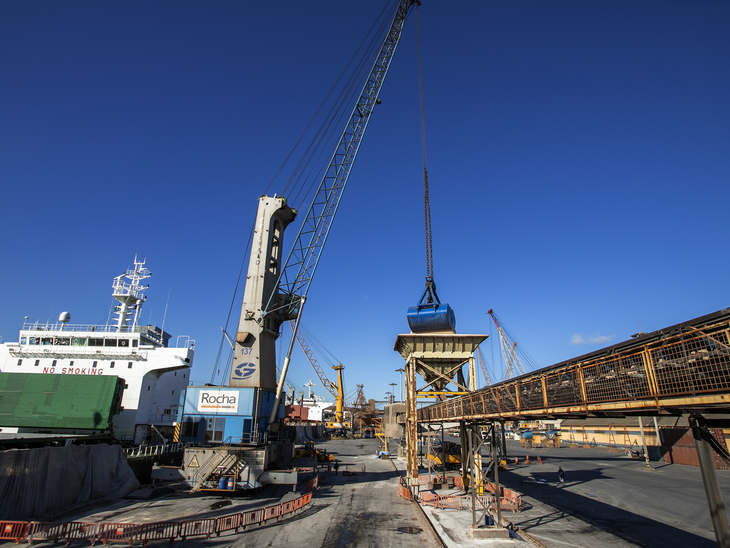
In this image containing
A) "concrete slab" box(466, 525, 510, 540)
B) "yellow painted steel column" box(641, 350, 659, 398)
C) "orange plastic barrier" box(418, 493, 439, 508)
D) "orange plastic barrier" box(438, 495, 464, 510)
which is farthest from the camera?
"orange plastic barrier" box(418, 493, 439, 508)

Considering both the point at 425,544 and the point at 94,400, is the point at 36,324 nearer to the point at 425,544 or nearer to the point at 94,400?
the point at 94,400

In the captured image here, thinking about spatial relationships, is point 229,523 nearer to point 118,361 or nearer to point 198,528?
point 198,528

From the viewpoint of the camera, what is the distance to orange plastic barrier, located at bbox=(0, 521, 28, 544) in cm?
1609

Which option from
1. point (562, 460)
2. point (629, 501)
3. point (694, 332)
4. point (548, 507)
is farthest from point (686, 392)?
point (562, 460)

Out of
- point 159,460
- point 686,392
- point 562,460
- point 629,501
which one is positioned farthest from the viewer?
point 562,460

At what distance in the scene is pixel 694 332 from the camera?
7887 millimetres

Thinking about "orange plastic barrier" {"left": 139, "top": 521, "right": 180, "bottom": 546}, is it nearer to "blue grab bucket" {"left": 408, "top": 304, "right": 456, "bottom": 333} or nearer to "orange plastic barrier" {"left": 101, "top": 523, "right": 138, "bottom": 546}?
A: "orange plastic barrier" {"left": 101, "top": 523, "right": 138, "bottom": 546}

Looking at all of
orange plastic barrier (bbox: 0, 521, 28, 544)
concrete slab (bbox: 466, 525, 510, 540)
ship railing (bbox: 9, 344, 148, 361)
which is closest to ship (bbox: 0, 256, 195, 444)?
ship railing (bbox: 9, 344, 148, 361)

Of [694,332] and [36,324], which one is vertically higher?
[36,324]

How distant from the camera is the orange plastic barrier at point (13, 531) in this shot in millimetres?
16086

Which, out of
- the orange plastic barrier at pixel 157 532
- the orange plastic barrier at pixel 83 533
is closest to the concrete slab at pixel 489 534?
the orange plastic barrier at pixel 157 532

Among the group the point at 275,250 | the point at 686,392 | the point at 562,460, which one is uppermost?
the point at 275,250

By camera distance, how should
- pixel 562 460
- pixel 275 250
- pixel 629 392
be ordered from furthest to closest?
pixel 562 460, pixel 275 250, pixel 629 392

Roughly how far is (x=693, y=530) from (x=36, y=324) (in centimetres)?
5936
